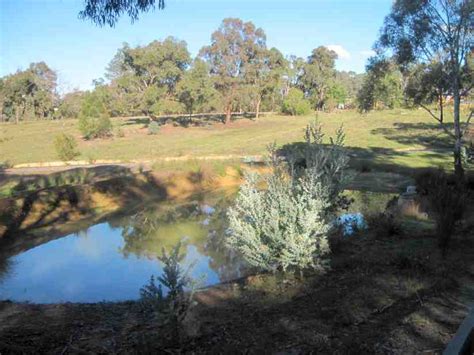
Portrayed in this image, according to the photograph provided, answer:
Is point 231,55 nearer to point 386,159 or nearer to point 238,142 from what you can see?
point 238,142

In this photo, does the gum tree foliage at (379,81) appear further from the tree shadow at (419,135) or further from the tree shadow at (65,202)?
the tree shadow at (419,135)

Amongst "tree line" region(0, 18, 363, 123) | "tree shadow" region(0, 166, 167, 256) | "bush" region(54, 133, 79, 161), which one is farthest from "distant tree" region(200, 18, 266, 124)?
"tree shadow" region(0, 166, 167, 256)

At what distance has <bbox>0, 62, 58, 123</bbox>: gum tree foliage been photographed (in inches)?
2422

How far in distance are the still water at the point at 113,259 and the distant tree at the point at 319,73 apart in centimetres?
6710

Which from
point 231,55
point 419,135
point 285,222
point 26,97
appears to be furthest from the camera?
point 26,97

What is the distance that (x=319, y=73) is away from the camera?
3078 inches

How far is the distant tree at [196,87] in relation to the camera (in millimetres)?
45844

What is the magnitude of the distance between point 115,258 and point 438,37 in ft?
42.6

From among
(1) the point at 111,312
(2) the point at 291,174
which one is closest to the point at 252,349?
(1) the point at 111,312

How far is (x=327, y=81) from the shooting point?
259ft

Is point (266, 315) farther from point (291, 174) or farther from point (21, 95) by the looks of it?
point (21, 95)

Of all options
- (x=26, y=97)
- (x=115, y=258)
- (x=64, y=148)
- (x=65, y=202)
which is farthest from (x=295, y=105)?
(x=115, y=258)

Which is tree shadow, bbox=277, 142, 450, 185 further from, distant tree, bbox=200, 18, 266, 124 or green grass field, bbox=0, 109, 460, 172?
distant tree, bbox=200, 18, 266, 124

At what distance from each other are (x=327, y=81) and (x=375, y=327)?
77965 mm
